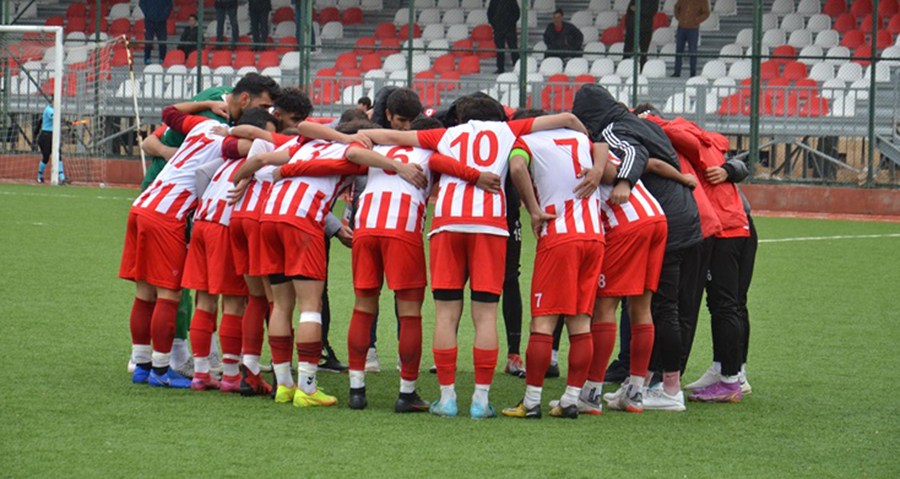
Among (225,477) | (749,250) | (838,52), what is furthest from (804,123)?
(225,477)

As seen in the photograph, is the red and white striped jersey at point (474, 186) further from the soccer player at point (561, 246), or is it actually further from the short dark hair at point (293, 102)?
the short dark hair at point (293, 102)

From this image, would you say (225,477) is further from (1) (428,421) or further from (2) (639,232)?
(2) (639,232)

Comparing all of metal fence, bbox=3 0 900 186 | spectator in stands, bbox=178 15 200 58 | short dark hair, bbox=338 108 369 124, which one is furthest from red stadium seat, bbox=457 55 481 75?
short dark hair, bbox=338 108 369 124

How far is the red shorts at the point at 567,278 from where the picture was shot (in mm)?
6086

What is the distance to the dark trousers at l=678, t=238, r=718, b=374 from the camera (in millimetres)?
6664

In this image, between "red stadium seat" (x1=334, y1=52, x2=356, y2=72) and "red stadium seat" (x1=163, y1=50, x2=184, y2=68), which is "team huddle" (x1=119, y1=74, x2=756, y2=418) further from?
"red stadium seat" (x1=163, y1=50, x2=184, y2=68)

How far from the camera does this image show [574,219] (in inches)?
242

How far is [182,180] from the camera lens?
686 centimetres

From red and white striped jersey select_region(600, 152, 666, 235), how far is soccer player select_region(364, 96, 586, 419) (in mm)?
443

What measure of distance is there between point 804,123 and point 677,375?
14.4m

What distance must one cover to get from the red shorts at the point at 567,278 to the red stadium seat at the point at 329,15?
2017cm

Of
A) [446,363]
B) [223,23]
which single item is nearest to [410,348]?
[446,363]

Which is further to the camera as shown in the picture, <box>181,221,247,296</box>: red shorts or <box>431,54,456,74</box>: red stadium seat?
<box>431,54,456,74</box>: red stadium seat

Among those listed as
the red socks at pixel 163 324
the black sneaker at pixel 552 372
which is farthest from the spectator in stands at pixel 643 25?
the red socks at pixel 163 324
